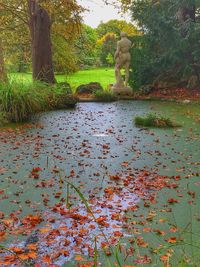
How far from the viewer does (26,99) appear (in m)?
7.52

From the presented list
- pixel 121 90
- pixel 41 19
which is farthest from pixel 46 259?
pixel 41 19

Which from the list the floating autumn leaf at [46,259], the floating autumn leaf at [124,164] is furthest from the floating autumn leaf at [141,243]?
the floating autumn leaf at [124,164]

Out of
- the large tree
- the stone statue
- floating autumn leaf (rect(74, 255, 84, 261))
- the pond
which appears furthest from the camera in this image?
the stone statue

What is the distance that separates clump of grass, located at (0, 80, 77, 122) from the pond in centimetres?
29

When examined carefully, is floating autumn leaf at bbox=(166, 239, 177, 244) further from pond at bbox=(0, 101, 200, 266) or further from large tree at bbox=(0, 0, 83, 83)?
large tree at bbox=(0, 0, 83, 83)

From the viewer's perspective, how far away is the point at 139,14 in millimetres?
12469

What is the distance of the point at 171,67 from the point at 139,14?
202cm

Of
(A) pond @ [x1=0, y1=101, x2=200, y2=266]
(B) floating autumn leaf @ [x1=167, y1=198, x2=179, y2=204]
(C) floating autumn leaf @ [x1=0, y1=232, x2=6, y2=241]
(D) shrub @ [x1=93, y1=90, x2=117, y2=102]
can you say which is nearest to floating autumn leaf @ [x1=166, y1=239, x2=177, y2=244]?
(A) pond @ [x1=0, y1=101, x2=200, y2=266]

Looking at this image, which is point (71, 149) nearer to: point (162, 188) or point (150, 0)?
point (162, 188)

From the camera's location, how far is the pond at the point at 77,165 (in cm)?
287

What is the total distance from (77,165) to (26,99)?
11.1 feet

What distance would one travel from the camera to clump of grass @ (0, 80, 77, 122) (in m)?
7.28

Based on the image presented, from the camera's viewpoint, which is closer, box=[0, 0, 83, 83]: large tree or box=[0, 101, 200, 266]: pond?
box=[0, 101, 200, 266]: pond

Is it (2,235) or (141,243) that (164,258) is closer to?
(141,243)
